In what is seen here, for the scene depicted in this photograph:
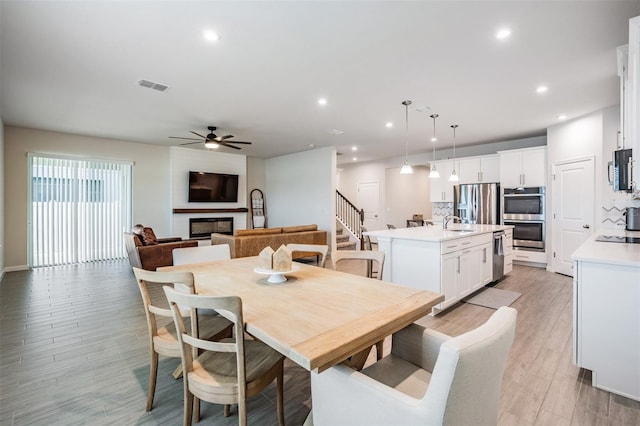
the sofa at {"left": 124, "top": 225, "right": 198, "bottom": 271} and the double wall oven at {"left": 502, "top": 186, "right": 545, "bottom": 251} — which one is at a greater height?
the double wall oven at {"left": 502, "top": 186, "right": 545, "bottom": 251}

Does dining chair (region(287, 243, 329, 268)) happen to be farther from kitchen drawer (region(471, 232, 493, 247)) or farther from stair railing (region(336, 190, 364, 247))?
stair railing (region(336, 190, 364, 247))

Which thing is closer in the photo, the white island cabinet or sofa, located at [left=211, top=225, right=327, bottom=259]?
the white island cabinet

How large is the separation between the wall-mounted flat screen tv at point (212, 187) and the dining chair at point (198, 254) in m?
5.51

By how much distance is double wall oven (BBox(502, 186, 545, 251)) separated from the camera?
19.2 ft

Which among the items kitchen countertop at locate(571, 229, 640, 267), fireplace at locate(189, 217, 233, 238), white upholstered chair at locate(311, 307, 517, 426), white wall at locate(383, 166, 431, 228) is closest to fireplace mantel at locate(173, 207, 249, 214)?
fireplace at locate(189, 217, 233, 238)

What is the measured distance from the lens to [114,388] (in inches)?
83.2

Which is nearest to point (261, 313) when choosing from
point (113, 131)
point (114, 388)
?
point (114, 388)

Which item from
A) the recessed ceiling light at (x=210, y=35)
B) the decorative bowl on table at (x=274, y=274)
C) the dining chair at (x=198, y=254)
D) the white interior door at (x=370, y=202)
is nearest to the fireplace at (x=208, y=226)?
the white interior door at (x=370, y=202)

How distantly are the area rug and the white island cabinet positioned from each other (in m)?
1.60

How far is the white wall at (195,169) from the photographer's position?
7.71 m

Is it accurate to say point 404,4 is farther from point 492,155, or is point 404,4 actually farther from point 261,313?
point 492,155

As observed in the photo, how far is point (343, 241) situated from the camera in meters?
8.40

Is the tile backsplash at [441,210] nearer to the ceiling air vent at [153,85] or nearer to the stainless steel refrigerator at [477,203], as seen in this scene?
the stainless steel refrigerator at [477,203]

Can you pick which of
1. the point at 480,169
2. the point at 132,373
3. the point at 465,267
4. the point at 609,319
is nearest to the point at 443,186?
the point at 480,169
